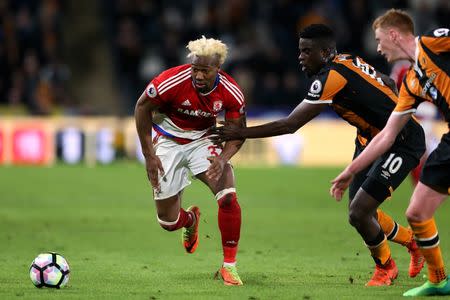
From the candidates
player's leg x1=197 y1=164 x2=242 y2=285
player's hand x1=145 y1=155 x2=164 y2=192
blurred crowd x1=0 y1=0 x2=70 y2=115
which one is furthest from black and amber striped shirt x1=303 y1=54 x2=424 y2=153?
blurred crowd x1=0 y1=0 x2=70 y2=115

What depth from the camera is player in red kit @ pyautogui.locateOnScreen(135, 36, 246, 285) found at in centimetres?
820

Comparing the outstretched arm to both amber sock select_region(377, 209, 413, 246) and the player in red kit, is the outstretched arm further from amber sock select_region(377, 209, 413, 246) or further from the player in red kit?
amber sock select_region(377, 209, 413, 246)

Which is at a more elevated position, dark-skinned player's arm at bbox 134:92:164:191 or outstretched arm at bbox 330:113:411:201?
outstretched arm at bbox 330:113:411:201

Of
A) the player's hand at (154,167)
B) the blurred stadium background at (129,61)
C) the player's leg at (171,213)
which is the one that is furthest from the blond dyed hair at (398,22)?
the blurred stadium background at (129,61)

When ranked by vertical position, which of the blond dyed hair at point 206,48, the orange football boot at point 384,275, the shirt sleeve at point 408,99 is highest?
the shirt sleeve at point 408,99

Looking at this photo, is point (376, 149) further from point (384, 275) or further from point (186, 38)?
point (186, 38)

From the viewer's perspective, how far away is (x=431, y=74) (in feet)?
22.8

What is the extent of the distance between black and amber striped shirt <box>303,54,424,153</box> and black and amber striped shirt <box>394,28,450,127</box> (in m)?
0.86

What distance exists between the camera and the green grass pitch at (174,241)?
784 cm

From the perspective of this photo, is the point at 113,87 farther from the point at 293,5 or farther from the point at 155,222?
the point at 155,222

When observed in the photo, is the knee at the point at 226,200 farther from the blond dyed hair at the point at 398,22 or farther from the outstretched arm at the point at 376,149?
the blond dyed hair at the point at 398,22

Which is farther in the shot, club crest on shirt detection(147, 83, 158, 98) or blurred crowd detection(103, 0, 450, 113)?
blurred crowd detection(103, 0, 450, 113)

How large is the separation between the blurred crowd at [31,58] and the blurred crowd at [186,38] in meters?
0.02

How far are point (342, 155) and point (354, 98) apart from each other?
47.7 ft
